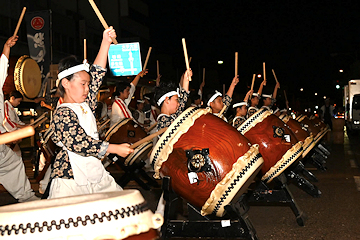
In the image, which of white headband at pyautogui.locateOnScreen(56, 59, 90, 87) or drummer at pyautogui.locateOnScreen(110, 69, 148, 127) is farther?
drummer at pyautogui.locateOnScreen(110, 69, 148, 127)

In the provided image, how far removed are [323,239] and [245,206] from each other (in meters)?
0.89

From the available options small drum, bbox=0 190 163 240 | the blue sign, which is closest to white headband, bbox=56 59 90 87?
small drum, bbox=0 190 163 240

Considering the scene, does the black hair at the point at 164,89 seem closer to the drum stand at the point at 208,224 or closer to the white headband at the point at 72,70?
the drum stand at the point at 208,224

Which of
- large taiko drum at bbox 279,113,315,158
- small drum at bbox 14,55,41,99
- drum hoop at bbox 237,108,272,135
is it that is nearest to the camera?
drum hoop at bbox 237,108,272,135

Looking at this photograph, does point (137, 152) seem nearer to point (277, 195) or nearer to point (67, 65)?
point (277, 195)

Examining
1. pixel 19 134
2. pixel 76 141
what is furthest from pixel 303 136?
pixel 19 134

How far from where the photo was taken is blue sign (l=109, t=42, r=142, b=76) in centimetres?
2269

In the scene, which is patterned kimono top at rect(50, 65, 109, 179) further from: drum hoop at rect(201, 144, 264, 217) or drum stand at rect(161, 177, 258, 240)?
drum hoop at rect(201, 144, 264, 217)

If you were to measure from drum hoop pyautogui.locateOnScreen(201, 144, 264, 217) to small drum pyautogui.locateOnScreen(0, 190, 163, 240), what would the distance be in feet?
4.70

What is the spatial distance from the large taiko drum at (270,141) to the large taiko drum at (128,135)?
212 cm

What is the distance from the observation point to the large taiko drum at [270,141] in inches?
163

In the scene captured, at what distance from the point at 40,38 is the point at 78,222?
37.3ft

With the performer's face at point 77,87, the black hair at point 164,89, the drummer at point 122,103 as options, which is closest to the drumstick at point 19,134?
the performer's face at point 77,87

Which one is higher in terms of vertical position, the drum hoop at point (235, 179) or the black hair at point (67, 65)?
the black hair at point (67, 65)
